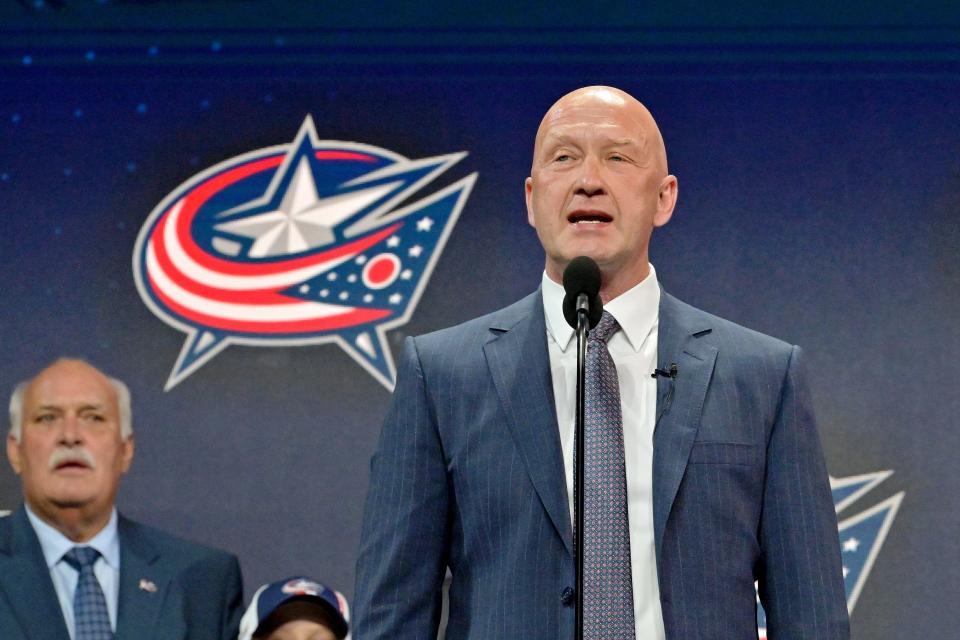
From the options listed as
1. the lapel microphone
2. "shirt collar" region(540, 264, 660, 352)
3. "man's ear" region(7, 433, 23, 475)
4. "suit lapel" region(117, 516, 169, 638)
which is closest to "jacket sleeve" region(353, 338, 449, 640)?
"shirt collar" region(540, 264, 660, 352)

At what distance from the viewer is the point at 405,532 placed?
79.5 inches

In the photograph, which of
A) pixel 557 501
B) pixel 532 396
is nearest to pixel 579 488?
pixel 557 501

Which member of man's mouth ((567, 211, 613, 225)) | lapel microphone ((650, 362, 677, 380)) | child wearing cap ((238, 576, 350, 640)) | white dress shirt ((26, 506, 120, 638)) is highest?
man's mouth ((567, 211, 613, 225))

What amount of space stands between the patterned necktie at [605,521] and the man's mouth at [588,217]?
23 cm

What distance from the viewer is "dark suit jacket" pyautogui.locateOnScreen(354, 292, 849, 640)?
6.37ft

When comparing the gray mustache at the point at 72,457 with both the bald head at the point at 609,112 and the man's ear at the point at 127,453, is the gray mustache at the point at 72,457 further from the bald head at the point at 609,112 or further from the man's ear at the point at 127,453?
the bald head at the point at 609,112

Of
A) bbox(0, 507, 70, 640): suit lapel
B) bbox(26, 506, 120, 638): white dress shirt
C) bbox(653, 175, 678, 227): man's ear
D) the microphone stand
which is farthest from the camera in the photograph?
bbox(26, 506, 120, 638): white dress shirt

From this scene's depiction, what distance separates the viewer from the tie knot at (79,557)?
3.51 metres

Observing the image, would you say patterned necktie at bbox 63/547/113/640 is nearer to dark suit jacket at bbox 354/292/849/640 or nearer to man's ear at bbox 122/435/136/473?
man's ear at bbox 122/435/136/473

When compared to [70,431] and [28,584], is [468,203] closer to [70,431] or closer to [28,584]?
[70,431]

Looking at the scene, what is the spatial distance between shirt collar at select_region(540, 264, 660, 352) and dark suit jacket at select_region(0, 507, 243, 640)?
5.70 ft

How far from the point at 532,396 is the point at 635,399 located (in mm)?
160

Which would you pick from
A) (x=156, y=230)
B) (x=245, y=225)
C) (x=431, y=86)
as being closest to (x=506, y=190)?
(x=431, y=86)

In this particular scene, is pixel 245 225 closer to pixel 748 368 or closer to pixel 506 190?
pixel 506 190
